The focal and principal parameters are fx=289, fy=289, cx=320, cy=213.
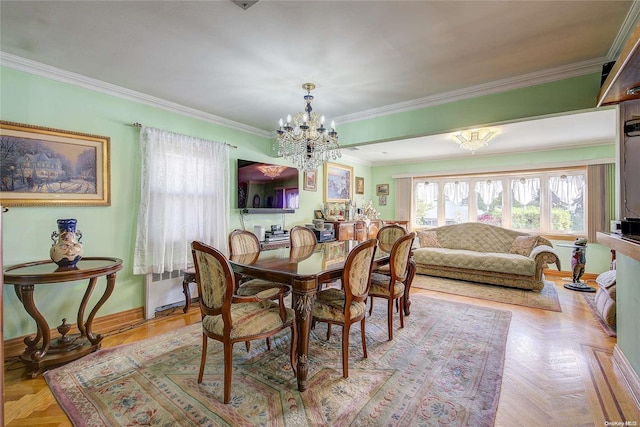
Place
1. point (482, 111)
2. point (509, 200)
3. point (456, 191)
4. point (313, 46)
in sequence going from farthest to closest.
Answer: point (456, 191)
point (509, 200)
point (482, 111)
point (313, 46)

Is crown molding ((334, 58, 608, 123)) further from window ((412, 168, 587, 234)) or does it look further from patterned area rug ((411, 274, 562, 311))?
window ((412, 168, 587, 234))

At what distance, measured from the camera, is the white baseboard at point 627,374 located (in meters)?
1.83

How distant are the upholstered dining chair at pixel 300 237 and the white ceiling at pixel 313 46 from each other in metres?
1.55

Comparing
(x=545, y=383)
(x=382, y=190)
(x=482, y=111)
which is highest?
(x=482, y=111)

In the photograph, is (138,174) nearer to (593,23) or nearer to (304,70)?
(304,70)

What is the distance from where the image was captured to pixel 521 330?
2.91 metres

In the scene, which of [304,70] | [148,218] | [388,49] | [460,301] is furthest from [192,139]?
[460,301]

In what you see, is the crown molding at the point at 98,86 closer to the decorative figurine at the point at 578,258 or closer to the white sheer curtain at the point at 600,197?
the decorative figurine at the point at 578,258

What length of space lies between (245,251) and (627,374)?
3186 millimetres

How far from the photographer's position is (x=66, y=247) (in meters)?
2.36

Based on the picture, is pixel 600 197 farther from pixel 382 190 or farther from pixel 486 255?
pixel 382 190

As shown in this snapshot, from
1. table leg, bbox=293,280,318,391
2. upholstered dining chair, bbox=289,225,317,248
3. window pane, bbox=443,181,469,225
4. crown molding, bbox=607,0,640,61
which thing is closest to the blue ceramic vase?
table leg, bbox=293,280,318,391

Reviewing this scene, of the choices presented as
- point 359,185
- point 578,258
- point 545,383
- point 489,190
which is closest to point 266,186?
point 359,185

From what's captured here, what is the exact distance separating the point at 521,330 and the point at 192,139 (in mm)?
4214
